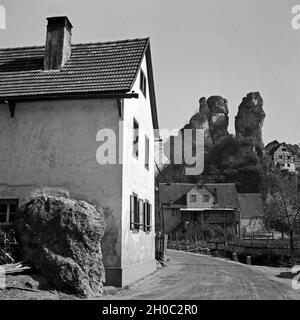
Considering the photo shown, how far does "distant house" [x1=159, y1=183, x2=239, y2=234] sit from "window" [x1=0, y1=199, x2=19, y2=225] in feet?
161

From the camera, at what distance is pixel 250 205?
73.4 metres

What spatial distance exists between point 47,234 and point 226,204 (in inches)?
2254

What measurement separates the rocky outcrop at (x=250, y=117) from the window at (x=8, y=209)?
319ft

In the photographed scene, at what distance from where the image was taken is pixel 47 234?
11.5 meters

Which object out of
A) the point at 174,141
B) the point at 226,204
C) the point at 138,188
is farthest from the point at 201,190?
the point at 138,188

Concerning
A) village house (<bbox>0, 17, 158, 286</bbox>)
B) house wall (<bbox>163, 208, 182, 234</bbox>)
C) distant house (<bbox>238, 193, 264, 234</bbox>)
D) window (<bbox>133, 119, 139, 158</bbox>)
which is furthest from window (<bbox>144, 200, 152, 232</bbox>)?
distant house (<bbox>238, 193, 264, 234</bbox>)

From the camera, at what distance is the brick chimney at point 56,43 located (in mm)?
16227

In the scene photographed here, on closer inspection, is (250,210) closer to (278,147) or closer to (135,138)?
(278,147)

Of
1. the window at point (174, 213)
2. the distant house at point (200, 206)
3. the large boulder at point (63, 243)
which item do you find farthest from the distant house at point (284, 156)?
the large boulder at point (63, 243)

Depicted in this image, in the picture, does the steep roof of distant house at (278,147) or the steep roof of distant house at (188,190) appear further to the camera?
the steep roof of distant house at (278,147)

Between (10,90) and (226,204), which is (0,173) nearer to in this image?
(10,90)

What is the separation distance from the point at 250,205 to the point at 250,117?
42312 mm

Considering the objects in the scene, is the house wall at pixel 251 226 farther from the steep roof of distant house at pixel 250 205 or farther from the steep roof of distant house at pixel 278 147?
the steep roof of distant house at pixel 278 147

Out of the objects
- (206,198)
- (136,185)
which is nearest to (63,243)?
(136,185)
